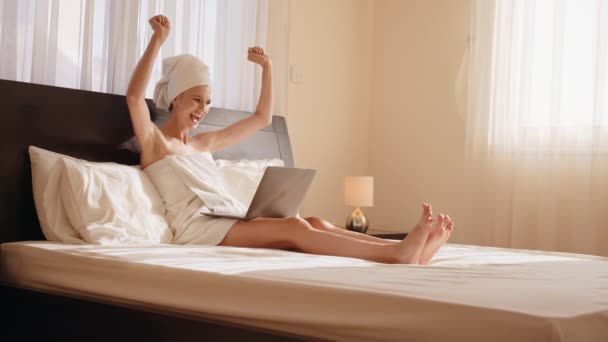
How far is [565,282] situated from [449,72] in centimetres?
351

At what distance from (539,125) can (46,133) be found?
2988 mm

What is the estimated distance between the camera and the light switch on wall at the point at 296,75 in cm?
516

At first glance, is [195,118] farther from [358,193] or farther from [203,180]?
[358,193]

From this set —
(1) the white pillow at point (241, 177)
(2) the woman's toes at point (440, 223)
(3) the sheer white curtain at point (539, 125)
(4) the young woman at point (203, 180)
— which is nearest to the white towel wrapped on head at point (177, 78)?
(4) the young woman at point (203, 180)

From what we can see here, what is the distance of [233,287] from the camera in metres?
2.11

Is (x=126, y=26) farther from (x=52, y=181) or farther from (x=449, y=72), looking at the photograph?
(x=449, y=72)

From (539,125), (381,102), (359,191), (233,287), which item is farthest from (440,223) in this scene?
(381,102)

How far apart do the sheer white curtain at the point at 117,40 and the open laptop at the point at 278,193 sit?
0.99 metres

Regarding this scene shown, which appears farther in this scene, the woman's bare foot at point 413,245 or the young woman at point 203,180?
the young woman at point 203,180

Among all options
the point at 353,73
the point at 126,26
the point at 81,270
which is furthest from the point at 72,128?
the point at 353,73

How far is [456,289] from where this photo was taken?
1890 mm

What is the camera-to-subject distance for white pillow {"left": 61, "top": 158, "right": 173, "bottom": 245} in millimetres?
3053

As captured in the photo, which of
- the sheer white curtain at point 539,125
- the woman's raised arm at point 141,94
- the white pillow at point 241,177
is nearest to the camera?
the woman's raised arm at point 141,94

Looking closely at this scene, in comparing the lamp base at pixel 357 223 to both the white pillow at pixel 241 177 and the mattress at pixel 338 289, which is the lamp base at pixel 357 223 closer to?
the white pillow at pixel 241 177
